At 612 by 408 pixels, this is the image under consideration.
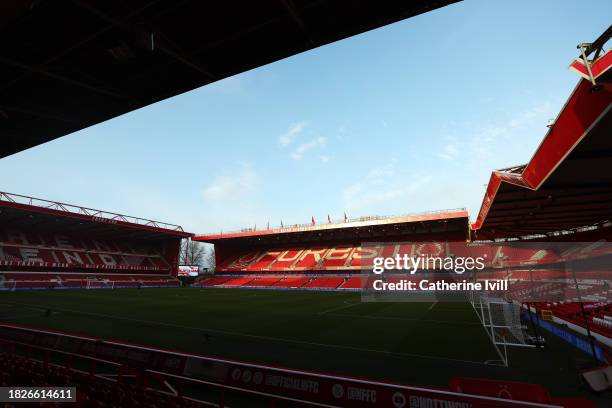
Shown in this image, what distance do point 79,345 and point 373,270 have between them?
40741 millimetres

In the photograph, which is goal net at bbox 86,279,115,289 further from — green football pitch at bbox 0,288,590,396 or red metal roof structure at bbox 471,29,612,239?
red metal roof structure at bbox 471,29,612,239

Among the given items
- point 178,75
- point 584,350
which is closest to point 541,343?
point 584,350

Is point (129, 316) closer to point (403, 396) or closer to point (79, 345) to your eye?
point (79, 345)

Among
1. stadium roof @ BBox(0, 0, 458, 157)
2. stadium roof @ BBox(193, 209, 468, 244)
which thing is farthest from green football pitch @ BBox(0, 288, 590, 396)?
stadium roof @ BBox(193, 209, 468, 244)

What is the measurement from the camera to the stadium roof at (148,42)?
404 cm

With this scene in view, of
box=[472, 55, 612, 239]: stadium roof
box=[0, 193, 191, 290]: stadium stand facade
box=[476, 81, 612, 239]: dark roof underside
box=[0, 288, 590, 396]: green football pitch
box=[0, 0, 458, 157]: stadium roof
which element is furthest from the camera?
box=[0, 193, 191, 290]: stadium stand facade

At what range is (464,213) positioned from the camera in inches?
1571

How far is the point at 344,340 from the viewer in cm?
1214

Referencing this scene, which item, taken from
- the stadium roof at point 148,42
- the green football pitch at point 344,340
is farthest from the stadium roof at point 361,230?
the stadium roof at point 148,42

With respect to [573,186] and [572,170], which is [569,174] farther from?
[573,186]

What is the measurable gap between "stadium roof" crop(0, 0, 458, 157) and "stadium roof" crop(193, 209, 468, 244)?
40.7m

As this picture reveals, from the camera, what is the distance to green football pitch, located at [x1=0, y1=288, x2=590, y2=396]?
8422 millimetres

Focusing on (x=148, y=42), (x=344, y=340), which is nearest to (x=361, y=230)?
(x=344, y=340)

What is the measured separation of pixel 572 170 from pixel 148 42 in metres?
9.53
